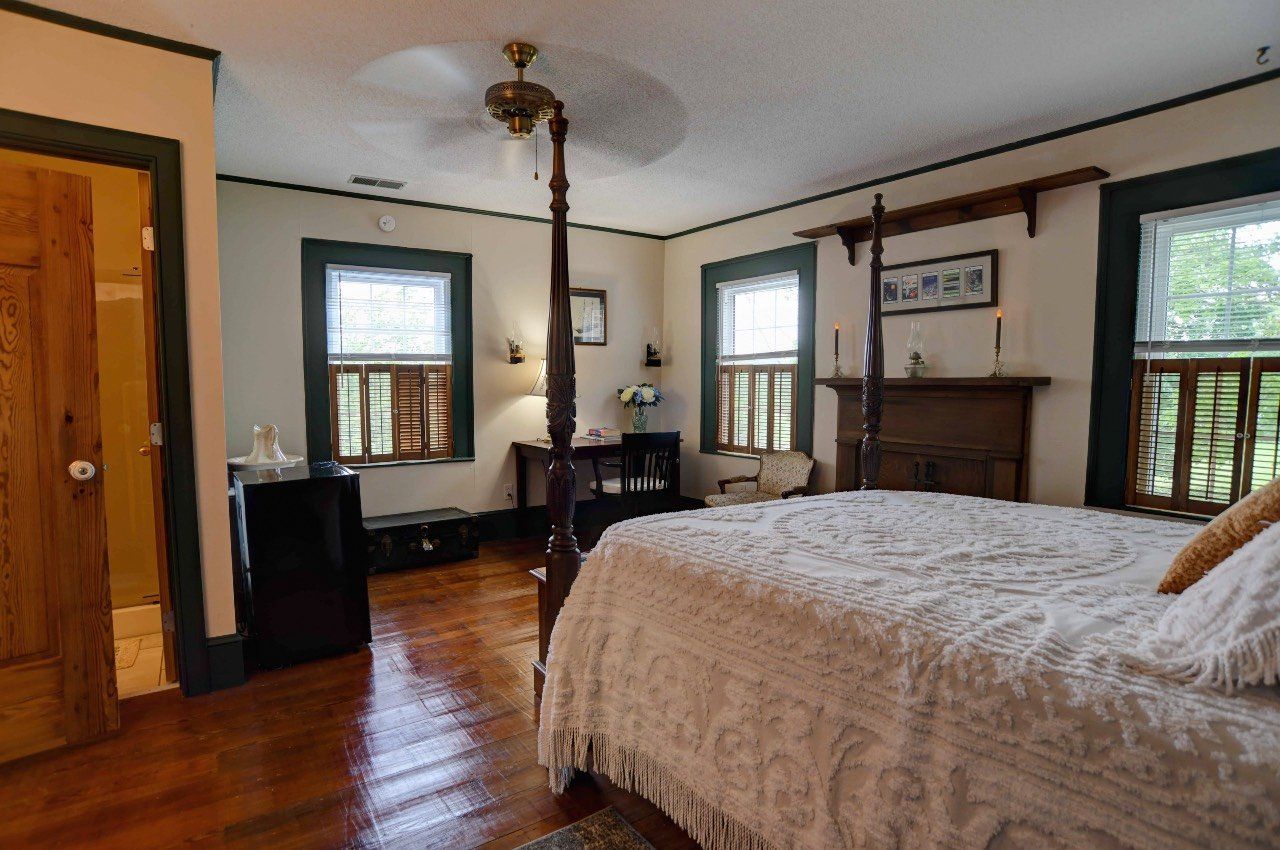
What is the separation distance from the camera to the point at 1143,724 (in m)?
0.91

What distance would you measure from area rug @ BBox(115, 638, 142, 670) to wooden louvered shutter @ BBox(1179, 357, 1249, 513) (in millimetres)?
4897

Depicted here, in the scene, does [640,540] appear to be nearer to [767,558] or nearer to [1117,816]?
[767,558]

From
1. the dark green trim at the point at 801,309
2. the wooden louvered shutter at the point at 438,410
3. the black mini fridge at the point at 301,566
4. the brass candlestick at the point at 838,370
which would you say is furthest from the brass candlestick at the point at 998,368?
the wooden louvered shutter at the point at 438,410

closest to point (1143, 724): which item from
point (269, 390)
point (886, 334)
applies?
point (886, 334)

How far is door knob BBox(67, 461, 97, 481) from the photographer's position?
2227mm

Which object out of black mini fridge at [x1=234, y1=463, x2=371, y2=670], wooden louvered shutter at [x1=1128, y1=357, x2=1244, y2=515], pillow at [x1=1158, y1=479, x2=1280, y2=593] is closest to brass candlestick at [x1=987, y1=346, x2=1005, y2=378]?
wooden louvered shutter at [x1=1128, y1=357, x2=1244, y2=515]

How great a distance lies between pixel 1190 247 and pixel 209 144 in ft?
14.0

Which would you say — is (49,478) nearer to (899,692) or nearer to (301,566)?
(301,566)

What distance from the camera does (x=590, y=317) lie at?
18.5 feet

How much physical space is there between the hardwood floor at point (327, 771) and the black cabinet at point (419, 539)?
1.35m

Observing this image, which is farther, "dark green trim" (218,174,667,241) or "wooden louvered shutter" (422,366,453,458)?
"wooden louvered shutter" (422,366,453,458)

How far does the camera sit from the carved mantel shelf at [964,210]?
3301mm

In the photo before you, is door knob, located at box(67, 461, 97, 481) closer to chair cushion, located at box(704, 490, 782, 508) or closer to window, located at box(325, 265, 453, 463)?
window, located at box(325, 265, 453, 463)

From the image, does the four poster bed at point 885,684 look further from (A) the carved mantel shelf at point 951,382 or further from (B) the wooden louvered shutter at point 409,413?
(B) the wooden louvered shutter at point 409,413
